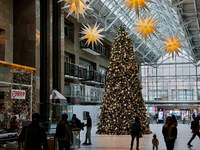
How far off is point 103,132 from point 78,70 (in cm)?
1363

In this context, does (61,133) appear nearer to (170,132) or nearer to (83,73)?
(170,132)

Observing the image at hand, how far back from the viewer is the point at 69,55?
108 feet

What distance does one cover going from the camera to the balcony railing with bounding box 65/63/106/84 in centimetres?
3087

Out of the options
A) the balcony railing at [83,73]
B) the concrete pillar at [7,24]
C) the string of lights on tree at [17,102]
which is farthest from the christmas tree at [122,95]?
the balcony railing at [83,73]

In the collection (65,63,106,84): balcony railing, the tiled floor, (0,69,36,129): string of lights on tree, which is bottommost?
the tiled floor

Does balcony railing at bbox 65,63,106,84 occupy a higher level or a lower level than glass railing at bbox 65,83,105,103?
higher

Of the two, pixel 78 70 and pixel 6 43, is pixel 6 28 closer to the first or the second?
pixel 6 43

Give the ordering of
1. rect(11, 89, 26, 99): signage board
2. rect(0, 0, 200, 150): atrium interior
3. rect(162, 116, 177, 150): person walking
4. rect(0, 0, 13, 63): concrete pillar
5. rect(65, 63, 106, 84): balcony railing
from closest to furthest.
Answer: rect(162, 116, 177, 150): person walking, rect(0, 0, 200, 150): atrium interior, rect(11, 89, 26, 99): signage board, rect(0, 0, 13, 63): concrete pillar, rect(65, 63, 106, 84): balcony railing

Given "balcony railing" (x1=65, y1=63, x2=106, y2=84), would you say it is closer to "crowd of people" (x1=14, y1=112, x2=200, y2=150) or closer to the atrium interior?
the atrium interior

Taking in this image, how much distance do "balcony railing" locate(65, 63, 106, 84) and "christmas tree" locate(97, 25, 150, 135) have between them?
1087 cm

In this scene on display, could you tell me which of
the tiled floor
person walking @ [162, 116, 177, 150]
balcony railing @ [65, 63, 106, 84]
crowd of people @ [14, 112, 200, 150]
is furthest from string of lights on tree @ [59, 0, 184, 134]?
balcony railing @ [65, 63, 106, 84]

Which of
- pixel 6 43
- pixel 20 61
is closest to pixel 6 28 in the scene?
pixel 6 43

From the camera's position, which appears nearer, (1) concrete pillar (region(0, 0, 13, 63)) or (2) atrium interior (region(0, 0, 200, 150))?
(2) atrium interior (region(0, 0, 200, 150))

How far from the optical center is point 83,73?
3453 cm
